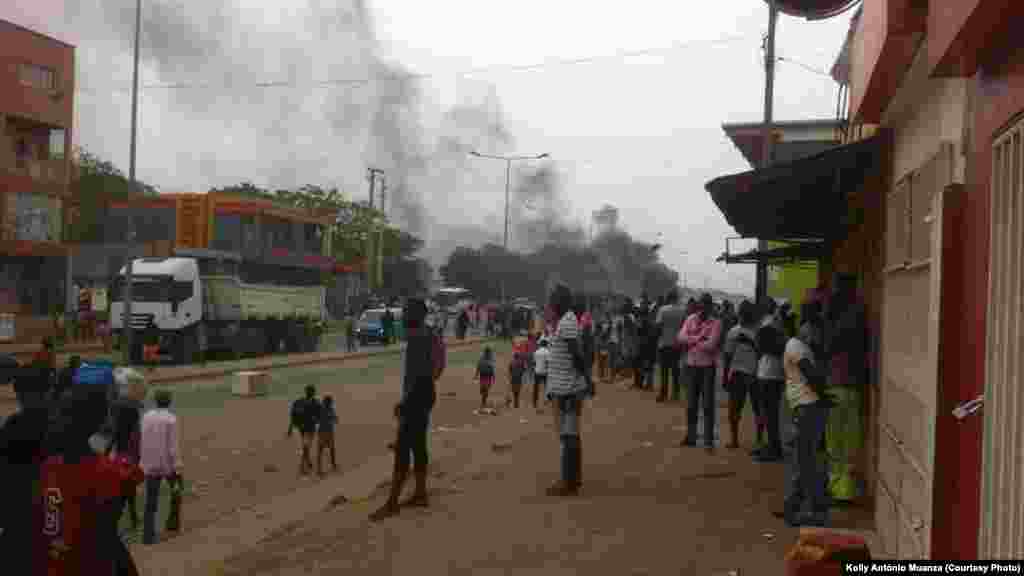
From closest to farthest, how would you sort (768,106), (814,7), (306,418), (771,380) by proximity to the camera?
(814,7) → (771,380) → (306,418) → (768,106)

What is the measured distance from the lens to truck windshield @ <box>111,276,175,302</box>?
29875 millimetres

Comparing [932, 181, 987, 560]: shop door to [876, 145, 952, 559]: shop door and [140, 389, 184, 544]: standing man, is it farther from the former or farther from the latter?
[140, 389, 184, 544]: standing man

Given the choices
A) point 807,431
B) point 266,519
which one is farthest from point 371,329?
point 807,431

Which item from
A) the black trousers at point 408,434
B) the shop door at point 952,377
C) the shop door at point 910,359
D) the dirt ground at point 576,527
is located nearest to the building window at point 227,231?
the dirt ground at point 576,527

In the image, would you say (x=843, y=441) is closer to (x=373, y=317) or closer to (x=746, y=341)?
(x=746, y=341)

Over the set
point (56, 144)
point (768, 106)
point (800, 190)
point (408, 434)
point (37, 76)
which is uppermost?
point (37, 76)

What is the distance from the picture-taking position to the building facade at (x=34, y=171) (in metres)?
33.9

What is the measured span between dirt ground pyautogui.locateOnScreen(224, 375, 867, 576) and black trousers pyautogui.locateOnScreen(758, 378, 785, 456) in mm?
275

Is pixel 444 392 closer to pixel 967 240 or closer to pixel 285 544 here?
pixel 285 544

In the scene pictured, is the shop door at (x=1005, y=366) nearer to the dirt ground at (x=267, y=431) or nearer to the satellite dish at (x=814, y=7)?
the satellite dish at (x=814, y=7)

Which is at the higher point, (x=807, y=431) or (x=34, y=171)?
(x=34, y=171)

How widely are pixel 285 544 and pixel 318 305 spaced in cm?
3469

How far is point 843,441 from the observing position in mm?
8023

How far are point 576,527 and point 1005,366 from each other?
4212 mm
